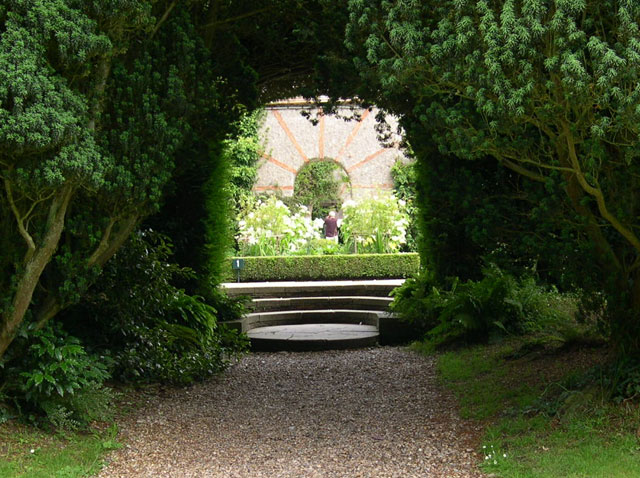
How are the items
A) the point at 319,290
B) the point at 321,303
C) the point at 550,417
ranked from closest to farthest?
the point at 550,417 < the point at 321,303 < the point at 319,290

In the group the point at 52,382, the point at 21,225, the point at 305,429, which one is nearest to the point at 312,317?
the point at 305,429

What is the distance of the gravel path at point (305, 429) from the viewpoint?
4.41m

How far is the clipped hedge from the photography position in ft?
44.8

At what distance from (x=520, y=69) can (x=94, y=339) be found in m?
3.96

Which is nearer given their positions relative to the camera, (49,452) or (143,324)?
(49,452)

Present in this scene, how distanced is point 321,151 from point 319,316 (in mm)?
9824

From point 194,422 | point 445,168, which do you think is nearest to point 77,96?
point 194,422

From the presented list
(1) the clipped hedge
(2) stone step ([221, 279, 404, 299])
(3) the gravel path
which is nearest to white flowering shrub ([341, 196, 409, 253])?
(1) the clipped hedge

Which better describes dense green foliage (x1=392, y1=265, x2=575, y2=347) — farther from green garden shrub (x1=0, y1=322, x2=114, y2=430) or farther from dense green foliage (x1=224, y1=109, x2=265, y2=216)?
dense green foliage (x1=224, y1=109, x2=265, y2=216)

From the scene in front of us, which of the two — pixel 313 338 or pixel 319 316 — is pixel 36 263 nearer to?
pixel 313 338

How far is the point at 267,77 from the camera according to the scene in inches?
319

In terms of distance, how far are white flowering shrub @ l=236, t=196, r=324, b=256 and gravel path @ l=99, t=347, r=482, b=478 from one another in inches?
282

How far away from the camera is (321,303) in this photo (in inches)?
455

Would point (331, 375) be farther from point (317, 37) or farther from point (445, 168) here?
point (317, 37)
